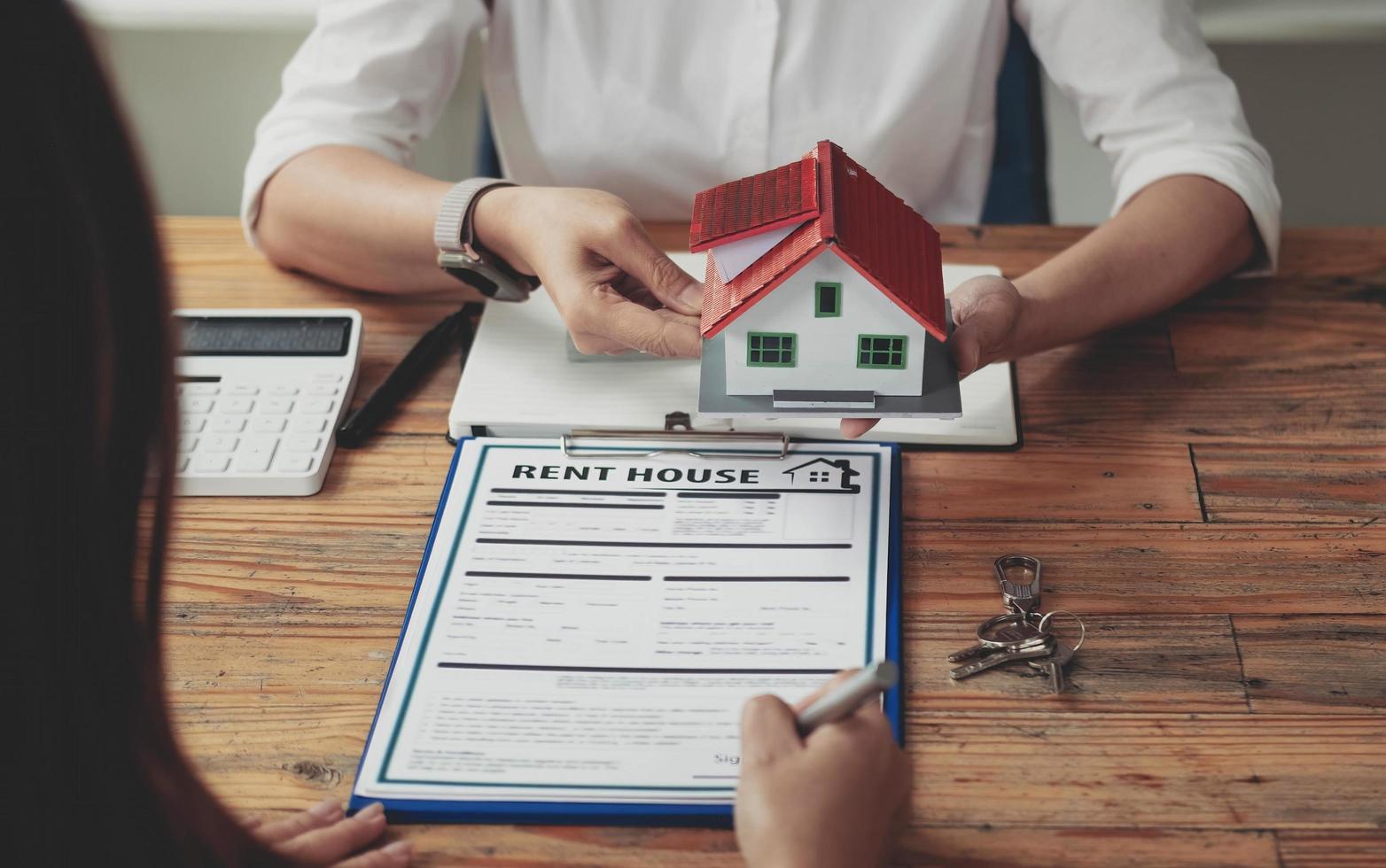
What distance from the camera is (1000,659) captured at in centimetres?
73

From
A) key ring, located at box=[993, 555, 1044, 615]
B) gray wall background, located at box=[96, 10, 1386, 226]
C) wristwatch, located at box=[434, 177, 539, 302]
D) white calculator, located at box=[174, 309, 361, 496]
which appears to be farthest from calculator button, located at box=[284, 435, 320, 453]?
gray wall background, located at box=[96, 10, 1386, 226]

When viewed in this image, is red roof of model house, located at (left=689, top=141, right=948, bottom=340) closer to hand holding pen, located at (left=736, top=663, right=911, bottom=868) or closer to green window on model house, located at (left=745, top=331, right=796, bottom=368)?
green window on model house, located at (left=745, top=331, right=796, bottom=368)

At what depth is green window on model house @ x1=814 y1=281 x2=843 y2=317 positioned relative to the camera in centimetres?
77

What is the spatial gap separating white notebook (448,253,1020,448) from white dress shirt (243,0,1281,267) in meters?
0.33

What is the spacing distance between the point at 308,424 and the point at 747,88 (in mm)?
624

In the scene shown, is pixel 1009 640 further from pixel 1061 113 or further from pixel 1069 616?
pixel 1061 113

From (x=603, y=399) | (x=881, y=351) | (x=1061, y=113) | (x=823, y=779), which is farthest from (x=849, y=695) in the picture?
(x=1061, y=113)

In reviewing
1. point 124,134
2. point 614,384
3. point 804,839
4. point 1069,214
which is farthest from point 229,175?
point 804,839

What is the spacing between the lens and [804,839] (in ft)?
1.90

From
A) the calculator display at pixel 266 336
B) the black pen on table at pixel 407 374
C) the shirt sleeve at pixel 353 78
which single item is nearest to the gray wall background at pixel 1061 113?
the shirt sleeve at pixel 353 78

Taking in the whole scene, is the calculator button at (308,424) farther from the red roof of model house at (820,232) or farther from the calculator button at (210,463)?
the red roof of model house at (820,232)

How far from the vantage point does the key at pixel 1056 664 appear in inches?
28.2

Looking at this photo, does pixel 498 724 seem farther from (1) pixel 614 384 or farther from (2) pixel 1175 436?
(2) pixel 1175 436

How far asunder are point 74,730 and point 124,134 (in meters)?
0.27
